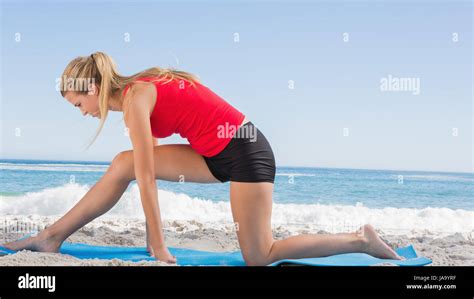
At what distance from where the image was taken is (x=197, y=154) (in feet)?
8.24

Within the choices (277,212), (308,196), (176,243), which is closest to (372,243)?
(176,243)

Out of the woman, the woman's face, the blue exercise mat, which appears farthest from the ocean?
the woman's face

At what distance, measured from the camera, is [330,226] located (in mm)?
7574

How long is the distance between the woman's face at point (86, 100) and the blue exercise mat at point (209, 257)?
2.34 ft

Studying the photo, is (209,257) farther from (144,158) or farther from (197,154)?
(144,158)

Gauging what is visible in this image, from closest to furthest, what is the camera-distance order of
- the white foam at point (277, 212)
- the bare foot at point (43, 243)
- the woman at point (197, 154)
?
the woman at point (197, 154)
the bare foot at point (43, 243)
the white foam at point (277, 212)

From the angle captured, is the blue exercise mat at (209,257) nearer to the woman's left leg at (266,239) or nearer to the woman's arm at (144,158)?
the woman's left leg at (266,239)

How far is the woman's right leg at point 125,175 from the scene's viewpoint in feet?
8.07

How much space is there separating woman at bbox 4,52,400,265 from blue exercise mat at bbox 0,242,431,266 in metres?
0.06

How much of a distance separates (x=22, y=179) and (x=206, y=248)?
28.4 ft

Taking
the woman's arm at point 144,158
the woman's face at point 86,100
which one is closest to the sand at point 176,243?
the woman's arm at point 144,158

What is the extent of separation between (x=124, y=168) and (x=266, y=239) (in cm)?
68
